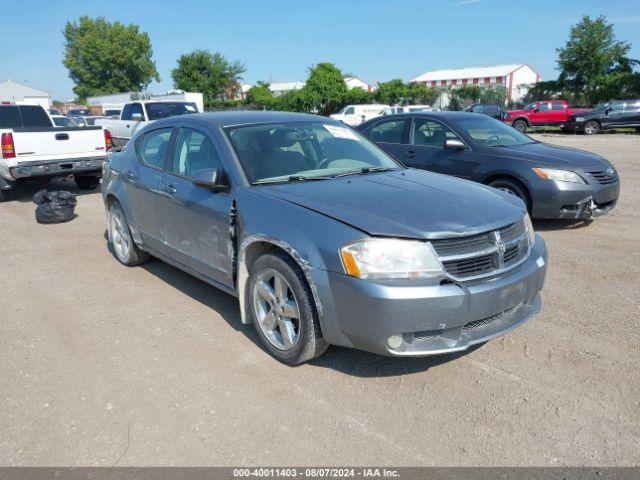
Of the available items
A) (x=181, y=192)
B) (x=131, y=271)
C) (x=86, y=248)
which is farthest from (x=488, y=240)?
(x=86, y=248)

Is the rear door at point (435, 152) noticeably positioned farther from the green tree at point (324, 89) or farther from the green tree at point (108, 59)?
the green tree at point (108, 59)

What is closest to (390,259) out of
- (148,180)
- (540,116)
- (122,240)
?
(148,180)

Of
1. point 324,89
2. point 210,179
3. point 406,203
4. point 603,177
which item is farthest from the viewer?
point 324,89

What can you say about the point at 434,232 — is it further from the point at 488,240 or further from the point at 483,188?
the point at 483,188

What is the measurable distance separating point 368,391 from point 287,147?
2054mm

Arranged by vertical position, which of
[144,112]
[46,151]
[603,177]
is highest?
[144,112]

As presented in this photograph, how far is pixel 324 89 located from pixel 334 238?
46848 mm

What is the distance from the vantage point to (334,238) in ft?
10.3

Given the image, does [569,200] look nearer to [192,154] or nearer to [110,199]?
[192,154]

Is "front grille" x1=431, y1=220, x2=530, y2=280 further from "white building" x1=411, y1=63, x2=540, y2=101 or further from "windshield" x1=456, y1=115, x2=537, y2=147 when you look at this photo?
"white building" x1=411, y1=63, x2=540, y2=101

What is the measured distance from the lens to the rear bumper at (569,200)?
21.9 feet

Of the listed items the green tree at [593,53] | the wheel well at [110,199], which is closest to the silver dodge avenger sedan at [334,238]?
the wheel well at [110,199]

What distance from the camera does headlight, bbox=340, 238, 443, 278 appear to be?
3.03 meters

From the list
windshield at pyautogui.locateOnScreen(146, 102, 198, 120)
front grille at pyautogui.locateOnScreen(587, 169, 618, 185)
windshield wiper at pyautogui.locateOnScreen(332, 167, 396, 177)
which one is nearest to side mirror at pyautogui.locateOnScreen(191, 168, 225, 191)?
windshield wiper at pyautogui.locateOnScreen(332, 167, 396, 177)
